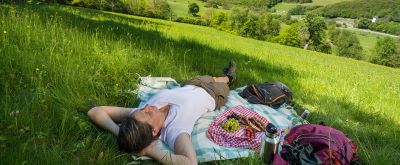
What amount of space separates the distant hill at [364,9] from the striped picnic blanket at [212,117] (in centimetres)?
14340

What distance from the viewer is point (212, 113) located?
5098 mm

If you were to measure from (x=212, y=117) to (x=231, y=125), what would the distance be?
1.65ft

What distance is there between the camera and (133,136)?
3479 millimetres

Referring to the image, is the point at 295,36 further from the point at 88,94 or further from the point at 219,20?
the point at 88,94

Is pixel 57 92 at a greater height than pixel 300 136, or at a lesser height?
greater

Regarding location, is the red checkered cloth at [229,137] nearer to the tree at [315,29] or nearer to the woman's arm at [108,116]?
the woman's arm at [108,116]

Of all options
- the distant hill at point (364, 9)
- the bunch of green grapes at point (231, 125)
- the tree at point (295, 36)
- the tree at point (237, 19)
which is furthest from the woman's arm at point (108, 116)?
the distant hill at point (364, 9)

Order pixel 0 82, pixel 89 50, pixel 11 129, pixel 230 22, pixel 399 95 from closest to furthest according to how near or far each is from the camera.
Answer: pixel 11 129, pixel 0 82, pixel 89 50, pixel 399 95, pixel 230 22

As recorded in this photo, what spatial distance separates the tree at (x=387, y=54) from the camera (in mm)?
69250

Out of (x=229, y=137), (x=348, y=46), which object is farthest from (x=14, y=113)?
(x=348, y=46)

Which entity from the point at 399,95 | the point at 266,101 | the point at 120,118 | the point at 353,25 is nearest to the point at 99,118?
the point at 120,118

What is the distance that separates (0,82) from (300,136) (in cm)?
348

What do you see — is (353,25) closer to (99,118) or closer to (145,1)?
(145,1)

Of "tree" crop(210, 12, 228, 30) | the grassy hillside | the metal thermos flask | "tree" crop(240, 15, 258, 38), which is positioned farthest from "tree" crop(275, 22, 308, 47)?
the metal thermos flask
